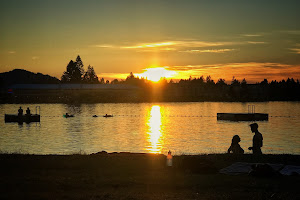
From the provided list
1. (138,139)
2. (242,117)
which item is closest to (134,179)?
(138,139)

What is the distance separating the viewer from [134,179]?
45.7ft

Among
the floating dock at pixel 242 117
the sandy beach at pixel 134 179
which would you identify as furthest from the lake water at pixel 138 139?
the floating dock at pixel 242 117

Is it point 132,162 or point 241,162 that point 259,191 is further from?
point 132,162

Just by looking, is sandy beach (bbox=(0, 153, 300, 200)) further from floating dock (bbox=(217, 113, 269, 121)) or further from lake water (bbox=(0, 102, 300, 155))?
floating dock (bbox=(217, 113, 269, 121))

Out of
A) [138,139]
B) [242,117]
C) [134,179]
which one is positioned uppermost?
[134,179]

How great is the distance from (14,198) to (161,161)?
6.94 meters

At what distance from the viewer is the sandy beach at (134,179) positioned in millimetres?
11953

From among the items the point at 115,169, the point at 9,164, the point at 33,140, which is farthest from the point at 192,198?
the point at 33,140

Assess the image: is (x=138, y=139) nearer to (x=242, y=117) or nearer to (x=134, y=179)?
(x=242, y=117)

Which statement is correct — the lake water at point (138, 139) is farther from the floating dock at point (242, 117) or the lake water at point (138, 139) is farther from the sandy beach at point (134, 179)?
the floating dock at point (242, 117)

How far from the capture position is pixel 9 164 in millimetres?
16500

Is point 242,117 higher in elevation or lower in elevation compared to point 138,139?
higher

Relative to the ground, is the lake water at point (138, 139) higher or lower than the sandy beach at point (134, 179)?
lower

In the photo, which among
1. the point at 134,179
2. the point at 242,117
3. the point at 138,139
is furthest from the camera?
the point at 242,117
